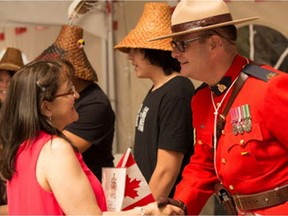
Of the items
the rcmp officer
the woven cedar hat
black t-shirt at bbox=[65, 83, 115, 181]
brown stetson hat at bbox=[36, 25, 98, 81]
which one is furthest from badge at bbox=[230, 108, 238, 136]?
brown stetson hat at bbox=[36, 25, 98, 81]

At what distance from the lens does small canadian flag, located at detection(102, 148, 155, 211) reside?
204 centimetres

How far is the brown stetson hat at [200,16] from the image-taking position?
198 cm

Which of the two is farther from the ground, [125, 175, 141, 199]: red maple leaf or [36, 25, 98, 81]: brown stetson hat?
[36, 25, 98, 81]: brown stetson hat

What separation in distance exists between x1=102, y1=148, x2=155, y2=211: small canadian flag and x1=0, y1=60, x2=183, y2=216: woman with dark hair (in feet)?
0.77

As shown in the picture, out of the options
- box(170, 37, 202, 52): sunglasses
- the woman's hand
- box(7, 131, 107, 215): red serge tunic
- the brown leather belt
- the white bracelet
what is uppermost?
box(170, 37, 202, 52): sunglasses

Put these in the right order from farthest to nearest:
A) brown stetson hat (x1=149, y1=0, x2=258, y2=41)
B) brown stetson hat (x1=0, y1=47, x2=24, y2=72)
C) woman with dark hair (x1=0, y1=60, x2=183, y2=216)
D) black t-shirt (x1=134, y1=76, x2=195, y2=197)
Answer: brown stetson hat (x1=0, y1=47, x2=24, y2=72) < black t-shirt (x1=134, y1=76, x2=195, y2=197) < brown stetson hat (x1=149, y1=0, x2=258, y2=41) < woman with dark hair (x1=0, y1=60, x2=183, y2=216)

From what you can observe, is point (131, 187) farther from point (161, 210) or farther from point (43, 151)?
point (43, 151)

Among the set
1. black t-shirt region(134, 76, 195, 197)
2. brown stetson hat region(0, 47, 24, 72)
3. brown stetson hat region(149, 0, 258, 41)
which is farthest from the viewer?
brown stetson hat region(0, 47, 24, 72)

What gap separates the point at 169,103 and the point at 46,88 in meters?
0.78

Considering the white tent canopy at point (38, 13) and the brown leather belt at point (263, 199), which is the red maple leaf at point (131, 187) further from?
the white tent canopy at point (38, 13)

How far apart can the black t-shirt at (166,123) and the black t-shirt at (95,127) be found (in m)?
Answer: 0.17

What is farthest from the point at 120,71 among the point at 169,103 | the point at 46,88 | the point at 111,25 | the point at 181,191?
the point at 46,88

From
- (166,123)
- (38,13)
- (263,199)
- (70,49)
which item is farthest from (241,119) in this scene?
(38,13)

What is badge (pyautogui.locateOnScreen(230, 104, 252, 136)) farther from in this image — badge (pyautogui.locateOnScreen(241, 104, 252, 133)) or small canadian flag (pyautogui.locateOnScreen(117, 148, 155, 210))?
small canadian flag (pyautogui.locateOnScreen(117, 148, 155, 210))
